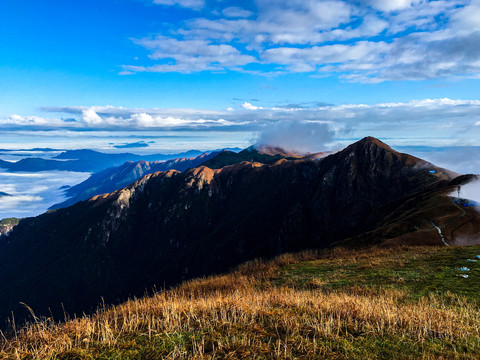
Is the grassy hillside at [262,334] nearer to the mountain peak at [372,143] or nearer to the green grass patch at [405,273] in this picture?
the green grass patch at [405,273]

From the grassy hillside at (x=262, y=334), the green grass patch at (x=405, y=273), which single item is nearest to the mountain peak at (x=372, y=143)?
the green grass patch at (x=405, y=273)

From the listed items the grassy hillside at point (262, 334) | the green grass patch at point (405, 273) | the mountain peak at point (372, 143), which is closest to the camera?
the grassy hillside at point (262, 334)

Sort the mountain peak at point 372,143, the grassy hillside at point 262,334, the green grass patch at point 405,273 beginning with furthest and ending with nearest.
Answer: the mountain peak at point 372,143 < the green grass patch at point 405,273 < the grassy hillside at point 262,334

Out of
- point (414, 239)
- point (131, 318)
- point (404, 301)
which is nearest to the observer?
point (131, 318)

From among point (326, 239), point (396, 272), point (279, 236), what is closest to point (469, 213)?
point (396, 272)

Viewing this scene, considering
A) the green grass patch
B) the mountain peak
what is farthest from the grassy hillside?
the mountain peak

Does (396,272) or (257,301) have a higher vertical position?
(257,301)

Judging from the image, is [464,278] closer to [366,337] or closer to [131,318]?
[366,337]

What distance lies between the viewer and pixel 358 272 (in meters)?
20.0

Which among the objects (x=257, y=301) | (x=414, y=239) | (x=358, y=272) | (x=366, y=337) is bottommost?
(x=414, y=239)

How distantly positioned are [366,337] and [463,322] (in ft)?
13.5

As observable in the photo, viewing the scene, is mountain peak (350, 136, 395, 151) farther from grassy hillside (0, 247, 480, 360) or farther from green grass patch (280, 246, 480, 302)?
grassy hillside (0, 247, 480, 360)

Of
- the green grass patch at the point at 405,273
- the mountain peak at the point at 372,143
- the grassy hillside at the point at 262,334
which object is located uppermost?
the mountain peak at the point at 372,143

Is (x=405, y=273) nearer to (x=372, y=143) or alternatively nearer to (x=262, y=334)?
(x=262, y=334)
